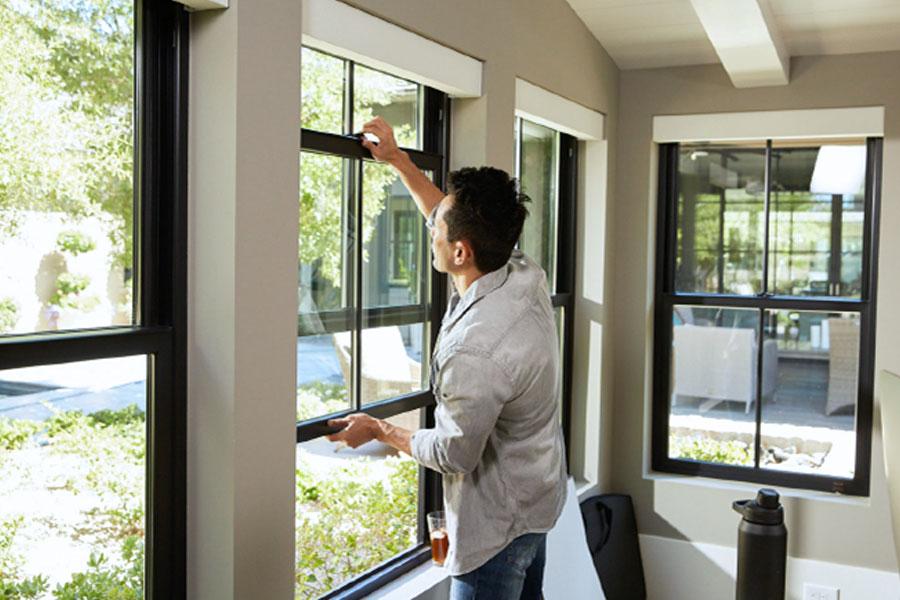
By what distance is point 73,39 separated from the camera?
6.39 ft

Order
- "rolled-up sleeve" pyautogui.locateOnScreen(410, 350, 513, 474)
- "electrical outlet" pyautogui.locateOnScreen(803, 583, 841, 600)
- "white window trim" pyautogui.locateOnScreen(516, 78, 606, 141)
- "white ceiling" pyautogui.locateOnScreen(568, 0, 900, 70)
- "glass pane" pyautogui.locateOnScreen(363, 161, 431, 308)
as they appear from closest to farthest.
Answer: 1. "rolled-up sleeve" pyautogui.locateOnScreen(410, 350, 513, 474)
2. "glass pane" pyautogui.locateOnScreen(363, 161, 431, 308)
3. "white window trim" pyautogui.locateOnScreen(516, 78, 606, 141)
4. "white ceiling" pyautogui.locateOnScreen(568, 0, 900, 70)
5. "electrical outlet" pyautogui.locateOnScreen(803, 583, 841, 600)

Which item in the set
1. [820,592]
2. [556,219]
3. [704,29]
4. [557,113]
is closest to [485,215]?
[557,113]

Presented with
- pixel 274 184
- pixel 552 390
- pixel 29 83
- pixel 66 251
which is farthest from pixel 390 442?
pixel 29 83

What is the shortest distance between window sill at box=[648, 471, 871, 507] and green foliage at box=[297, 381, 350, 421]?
8.03ft

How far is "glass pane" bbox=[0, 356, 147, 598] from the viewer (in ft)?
6.08

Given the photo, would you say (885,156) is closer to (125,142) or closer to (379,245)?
(379,245)

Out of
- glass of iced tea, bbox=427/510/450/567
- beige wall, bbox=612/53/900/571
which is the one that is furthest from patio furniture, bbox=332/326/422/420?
beige wall, bbox=612/53/900/571

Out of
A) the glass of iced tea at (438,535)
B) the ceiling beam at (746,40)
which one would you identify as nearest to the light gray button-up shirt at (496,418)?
the glass of iced tea at (438,535)

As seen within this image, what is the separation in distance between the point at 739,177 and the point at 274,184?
10.1 feet

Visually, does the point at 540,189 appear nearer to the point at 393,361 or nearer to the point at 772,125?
the point at 772,125

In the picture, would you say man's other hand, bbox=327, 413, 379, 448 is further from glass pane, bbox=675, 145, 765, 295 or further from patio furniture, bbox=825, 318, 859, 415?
patio furniture, bbox=825, 318, 859, 415

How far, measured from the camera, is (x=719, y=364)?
4863mm

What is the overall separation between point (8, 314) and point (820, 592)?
12.7 ft

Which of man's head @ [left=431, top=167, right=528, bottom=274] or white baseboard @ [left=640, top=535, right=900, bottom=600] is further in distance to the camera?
white baseboard @ [left=640, top=535, right=900, bottom=600]
